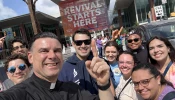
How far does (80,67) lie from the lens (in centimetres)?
290

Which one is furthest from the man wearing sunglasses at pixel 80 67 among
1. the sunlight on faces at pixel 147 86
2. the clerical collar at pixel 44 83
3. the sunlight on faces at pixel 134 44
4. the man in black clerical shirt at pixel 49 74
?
the sunlight on faces at pixel 134 44

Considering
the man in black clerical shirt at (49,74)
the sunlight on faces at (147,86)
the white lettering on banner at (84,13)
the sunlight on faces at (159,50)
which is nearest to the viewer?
the man in black clerical shirt at (49,74)

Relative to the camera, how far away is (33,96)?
73.3 inches

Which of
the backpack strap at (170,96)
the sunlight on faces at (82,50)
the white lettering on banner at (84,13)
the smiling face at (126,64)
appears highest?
the white lettering on banner at (84,13)

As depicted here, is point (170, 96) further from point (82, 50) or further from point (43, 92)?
point (82, 50)

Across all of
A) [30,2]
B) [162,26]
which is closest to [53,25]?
[30,2]

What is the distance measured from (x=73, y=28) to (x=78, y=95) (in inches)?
104

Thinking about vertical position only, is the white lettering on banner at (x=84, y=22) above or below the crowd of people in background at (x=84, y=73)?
above

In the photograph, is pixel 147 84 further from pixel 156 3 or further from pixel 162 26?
pixel 156 3

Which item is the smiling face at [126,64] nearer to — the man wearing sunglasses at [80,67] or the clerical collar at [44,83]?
the man wearing sunglasses at [80,67]

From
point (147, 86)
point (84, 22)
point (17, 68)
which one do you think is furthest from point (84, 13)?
point (147, 86)

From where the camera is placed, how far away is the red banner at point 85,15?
452 centimetres

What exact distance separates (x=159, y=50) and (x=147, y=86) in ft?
3.44

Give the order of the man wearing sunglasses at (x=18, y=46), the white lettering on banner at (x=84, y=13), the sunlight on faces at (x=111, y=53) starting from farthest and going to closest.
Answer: the white lettering on banner at (x=84, y=13) → the man wearing sunglasses at (x=18, y=46) → the sunlight on faces at (x=111, y=53)
